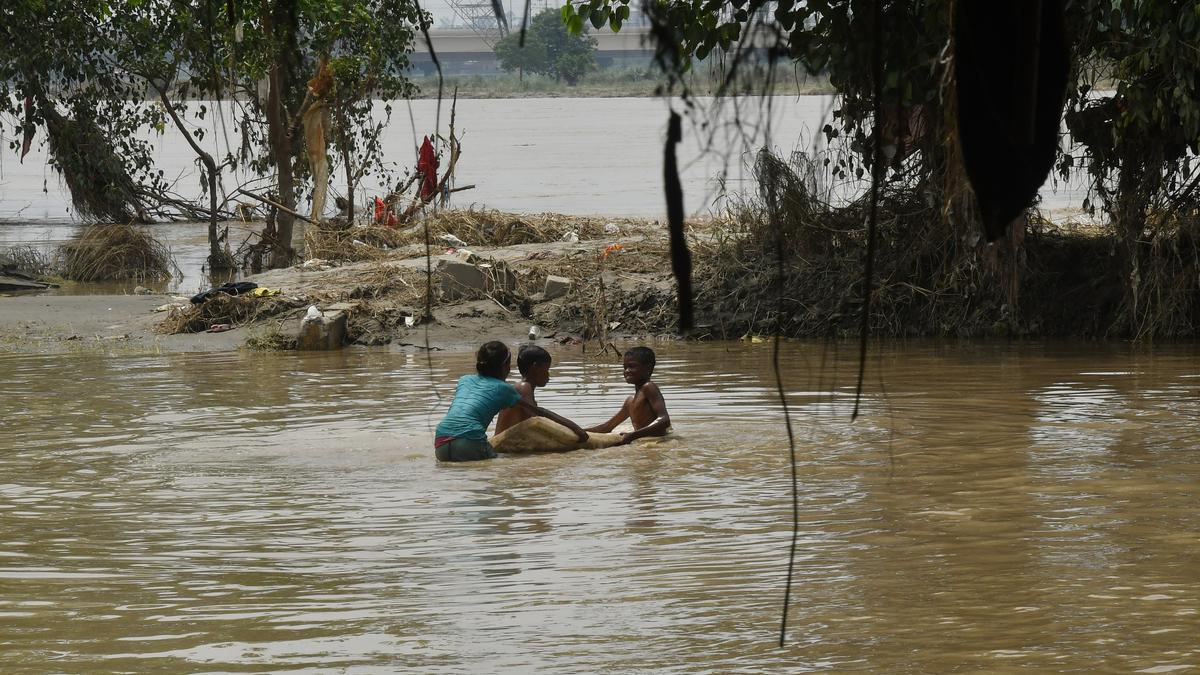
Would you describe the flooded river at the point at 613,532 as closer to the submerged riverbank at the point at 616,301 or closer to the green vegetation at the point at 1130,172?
the green vegetation at the point at 1130,172

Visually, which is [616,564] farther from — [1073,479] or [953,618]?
[1073,479]

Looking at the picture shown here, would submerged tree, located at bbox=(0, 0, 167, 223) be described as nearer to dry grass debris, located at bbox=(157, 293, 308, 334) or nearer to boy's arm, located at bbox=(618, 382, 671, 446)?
dry grass debris, located at bbox=(157, 293, 308, 334)

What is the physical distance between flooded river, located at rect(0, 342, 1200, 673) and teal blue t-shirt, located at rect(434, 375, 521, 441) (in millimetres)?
257

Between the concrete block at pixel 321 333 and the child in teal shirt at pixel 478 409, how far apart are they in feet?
21.1

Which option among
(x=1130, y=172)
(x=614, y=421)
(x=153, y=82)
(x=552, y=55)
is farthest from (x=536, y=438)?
(x=153, y=82)

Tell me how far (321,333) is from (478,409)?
262 inches

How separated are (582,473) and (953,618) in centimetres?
399

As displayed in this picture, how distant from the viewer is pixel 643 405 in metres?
10.5

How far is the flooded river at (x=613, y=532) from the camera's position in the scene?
18.6ft

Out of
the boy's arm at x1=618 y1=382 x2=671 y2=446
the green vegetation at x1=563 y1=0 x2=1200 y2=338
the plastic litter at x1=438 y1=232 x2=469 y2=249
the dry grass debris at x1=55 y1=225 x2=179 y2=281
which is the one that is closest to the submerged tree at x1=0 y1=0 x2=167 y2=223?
the dry grass debris at x1=55 y1=225 x2=179 y2=281

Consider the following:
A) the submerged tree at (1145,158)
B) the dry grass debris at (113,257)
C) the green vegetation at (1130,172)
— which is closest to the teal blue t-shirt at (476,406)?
the green vegetation at (1130,172)

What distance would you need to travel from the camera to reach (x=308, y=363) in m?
15.3

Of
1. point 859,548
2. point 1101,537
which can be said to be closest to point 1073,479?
point 1101,537

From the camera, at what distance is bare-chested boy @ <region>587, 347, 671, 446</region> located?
1044 cm
